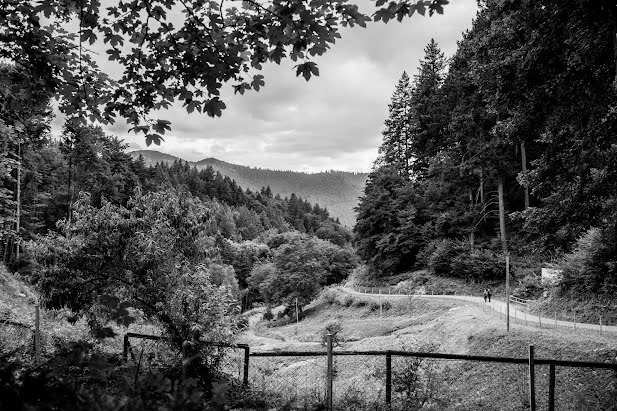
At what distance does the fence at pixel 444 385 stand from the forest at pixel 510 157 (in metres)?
3.22

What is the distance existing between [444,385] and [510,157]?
2619 cm

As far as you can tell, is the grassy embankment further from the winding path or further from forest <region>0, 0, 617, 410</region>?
the winding path

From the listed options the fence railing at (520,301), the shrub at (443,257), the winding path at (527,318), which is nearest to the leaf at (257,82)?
the winding path at (527,318)

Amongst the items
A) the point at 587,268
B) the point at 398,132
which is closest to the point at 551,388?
the point at 587,268

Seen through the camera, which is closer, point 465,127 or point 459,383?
point 459,383

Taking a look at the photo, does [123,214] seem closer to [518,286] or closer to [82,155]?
[82,155]

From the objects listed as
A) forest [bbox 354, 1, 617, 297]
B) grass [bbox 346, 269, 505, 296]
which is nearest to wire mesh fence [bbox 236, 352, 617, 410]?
forest [bbox 354, 1, 617, 297]

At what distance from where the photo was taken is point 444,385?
12.5m

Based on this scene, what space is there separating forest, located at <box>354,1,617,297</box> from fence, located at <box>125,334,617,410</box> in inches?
127

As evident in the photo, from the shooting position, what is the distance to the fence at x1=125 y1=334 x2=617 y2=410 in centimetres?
662

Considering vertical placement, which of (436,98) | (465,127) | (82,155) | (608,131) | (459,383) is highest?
(436,98)

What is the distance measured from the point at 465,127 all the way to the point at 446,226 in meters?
9.11

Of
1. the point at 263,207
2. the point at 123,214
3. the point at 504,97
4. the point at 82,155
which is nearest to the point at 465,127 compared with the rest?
the point at 504,97

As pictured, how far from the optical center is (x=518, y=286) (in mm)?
28328
